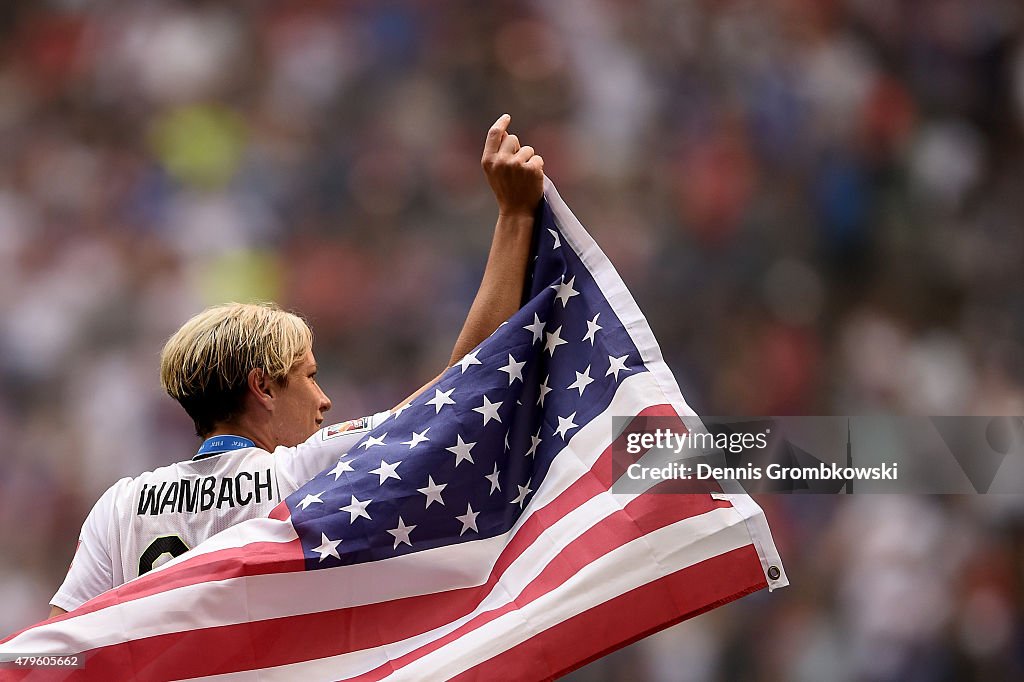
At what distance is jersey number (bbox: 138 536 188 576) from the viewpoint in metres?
1.72

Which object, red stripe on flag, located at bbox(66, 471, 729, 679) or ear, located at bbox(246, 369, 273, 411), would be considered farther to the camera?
ear, located at bbox(246, 369, 273, 411)

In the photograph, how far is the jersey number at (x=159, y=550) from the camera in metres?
1.72

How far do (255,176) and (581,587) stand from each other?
366 centimetres

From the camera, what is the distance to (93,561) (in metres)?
1.76

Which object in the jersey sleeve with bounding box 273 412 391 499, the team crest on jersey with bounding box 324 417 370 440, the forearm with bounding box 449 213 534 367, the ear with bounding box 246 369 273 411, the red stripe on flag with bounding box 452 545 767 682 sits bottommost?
the red stripe on flag with bounding box 452 545 767 682

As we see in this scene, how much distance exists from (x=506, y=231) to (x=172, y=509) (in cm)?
73

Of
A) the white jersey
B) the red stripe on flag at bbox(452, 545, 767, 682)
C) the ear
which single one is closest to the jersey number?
the white jersey

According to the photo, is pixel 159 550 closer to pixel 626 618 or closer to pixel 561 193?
pixel 626 618

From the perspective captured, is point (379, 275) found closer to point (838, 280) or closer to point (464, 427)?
point (838, 280)

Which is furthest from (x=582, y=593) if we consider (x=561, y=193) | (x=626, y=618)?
(x=561, y=193)

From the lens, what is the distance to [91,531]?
176cm

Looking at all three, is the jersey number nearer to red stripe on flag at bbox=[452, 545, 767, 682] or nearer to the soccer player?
the soccer player

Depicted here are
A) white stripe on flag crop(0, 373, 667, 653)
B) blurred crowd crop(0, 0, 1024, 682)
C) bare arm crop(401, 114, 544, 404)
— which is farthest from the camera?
blurred crowd crop(0, 0, 1024, 682)

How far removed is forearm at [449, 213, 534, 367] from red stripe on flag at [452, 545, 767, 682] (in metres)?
0.53
